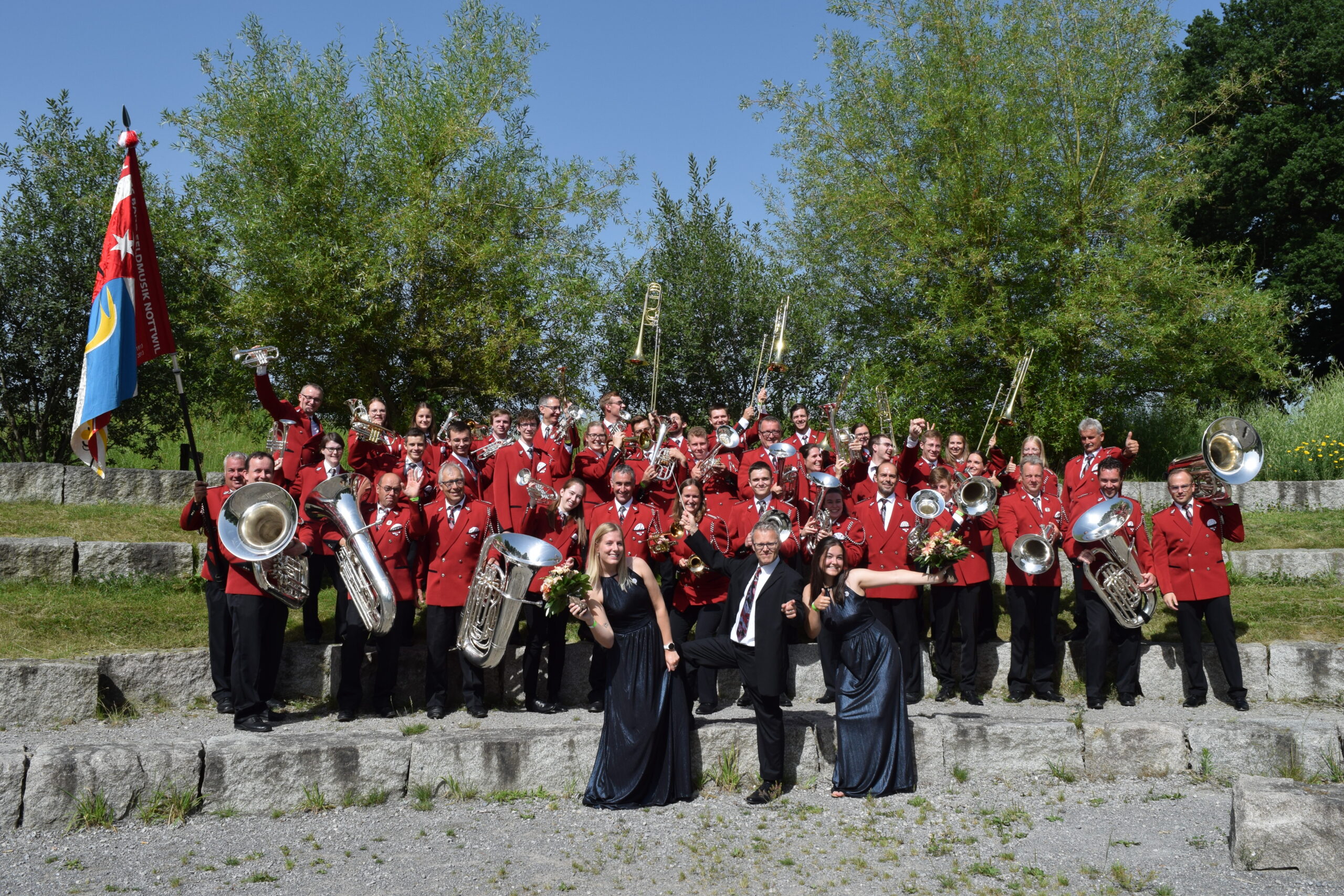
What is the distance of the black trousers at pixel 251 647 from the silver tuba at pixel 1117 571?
239 inches

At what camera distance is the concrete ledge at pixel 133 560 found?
9734mm

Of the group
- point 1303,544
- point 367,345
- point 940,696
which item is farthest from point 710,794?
point 367,345

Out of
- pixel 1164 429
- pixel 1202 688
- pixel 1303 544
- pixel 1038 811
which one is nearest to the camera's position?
pixel 1038 811

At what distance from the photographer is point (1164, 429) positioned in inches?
668

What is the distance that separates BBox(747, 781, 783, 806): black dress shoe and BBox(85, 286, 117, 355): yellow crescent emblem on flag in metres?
5.88

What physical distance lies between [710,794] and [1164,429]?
→ 12.7 m

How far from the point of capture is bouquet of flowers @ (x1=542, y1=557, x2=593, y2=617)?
673 centimetres

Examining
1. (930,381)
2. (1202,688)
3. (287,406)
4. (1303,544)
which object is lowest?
(1202,688)

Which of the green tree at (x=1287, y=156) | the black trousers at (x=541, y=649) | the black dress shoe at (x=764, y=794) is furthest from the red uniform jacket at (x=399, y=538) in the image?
the green tree at (x=1287, y=156)

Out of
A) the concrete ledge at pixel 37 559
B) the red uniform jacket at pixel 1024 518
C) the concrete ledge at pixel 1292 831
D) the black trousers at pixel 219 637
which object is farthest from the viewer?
the concrete ledge at pixel 37 559

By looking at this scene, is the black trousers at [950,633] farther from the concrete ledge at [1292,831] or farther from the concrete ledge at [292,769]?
the concrete ledge at [292,769]

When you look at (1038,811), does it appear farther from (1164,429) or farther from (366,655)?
(1164,429)

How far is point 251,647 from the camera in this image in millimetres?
7473

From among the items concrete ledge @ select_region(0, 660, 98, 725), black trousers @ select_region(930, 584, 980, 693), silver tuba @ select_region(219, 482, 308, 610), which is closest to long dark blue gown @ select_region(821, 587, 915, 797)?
black trousers @ select_region(930, 584, 980, 693)
